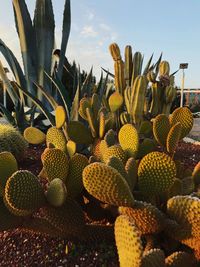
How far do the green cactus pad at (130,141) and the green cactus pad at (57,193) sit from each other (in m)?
0.63

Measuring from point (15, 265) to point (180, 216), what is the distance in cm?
80

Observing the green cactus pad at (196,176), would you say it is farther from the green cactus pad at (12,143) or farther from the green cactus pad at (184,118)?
the green cactus pad at (12,143)

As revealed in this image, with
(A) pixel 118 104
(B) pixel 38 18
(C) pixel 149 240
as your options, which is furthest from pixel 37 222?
(B) pixel 38 18

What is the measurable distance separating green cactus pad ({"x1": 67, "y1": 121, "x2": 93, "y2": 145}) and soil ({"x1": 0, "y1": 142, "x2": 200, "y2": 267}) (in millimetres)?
1009

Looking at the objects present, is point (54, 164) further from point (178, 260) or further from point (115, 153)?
point (178, 260)

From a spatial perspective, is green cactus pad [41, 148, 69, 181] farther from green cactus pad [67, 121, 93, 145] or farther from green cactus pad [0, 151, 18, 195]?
green cactus pad [67, 121, 93, 145]

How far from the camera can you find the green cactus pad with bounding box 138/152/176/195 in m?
1.43

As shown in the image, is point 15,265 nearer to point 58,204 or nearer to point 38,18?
point 58,204

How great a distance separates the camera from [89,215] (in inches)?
68.0

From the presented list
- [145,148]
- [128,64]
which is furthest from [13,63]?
[145,148]

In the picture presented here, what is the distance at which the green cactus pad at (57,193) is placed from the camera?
1.40m

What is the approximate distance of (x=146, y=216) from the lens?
128cm

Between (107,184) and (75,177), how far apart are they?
1.47ft

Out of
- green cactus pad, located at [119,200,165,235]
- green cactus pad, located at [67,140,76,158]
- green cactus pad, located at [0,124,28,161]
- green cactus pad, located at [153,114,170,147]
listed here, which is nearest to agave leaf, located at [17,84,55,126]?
green cactus pad, located at [0,124,28,161]
